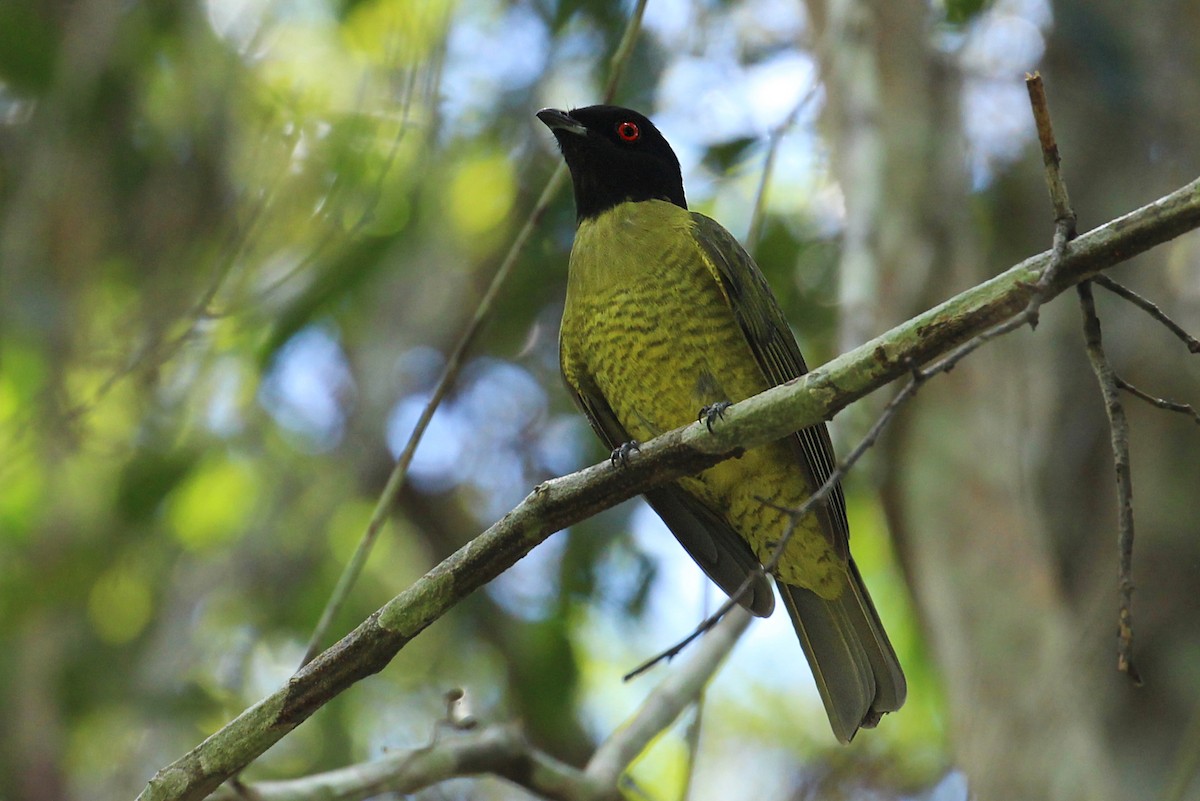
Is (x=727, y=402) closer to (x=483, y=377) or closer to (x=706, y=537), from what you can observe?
(x=706, y=537)

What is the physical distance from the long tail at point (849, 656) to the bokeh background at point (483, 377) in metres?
0.52

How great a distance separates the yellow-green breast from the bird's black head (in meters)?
0.57

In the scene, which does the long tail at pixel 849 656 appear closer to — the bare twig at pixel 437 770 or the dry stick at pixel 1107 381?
the bare twig at pixel 437 770

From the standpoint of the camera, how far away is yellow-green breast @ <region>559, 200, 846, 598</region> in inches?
156

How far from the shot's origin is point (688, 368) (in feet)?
13.0

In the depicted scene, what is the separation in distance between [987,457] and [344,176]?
2920 millimetres

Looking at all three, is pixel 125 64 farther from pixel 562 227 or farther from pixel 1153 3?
pixel 1153 3

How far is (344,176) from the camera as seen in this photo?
5.21 meters

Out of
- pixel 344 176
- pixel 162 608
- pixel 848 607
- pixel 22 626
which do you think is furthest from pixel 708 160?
pixel 22 626

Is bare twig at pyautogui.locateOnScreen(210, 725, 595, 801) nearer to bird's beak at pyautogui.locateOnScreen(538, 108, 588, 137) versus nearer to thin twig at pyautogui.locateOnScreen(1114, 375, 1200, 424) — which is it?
thin twig at pyautogui.locateOnScreen(1114, 375, 1200, 424)

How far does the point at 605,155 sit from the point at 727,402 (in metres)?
1.43

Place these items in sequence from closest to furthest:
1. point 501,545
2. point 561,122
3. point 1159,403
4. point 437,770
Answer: point 1159,403 → point 501,545 → point 437,770 → point 561,122

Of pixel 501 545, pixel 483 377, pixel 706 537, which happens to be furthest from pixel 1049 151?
pixel 483 377

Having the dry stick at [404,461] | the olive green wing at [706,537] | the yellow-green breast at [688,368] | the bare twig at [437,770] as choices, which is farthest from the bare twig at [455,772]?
the yellow-green breast at [688,368]
